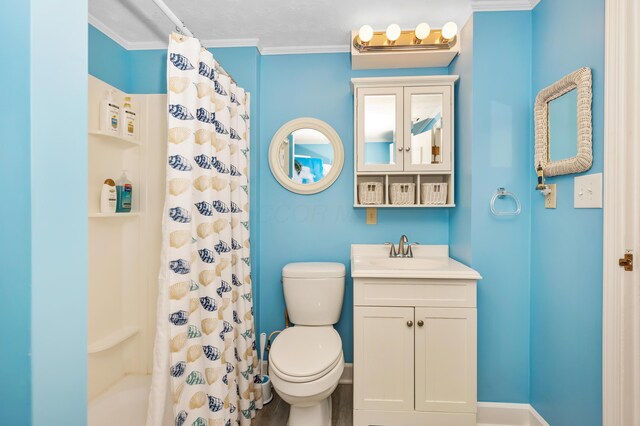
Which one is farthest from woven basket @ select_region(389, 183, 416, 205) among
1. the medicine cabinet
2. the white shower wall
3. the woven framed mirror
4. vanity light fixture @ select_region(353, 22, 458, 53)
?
the white shower wall

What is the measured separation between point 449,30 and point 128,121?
6.44 ft

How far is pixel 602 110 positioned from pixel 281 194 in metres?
1.83

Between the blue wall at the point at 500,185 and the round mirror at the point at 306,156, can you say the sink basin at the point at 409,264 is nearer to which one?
the blue wall at the point at 500,185

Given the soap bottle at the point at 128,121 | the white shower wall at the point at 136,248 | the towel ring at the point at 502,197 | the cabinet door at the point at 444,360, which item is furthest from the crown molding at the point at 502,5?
the soap bottle at the point at 128,121

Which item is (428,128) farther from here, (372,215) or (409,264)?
(409,264)

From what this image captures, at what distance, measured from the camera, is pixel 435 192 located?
223cm

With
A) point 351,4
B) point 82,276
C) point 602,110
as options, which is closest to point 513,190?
point 602,110

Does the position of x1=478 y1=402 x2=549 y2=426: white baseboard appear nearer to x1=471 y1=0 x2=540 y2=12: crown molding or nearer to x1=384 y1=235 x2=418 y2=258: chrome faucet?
x1=384 y1=235 x2=418 y2=258: chrome faucet

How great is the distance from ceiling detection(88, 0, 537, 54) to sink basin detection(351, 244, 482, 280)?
1.46 metres

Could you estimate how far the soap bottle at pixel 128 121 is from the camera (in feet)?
6.30

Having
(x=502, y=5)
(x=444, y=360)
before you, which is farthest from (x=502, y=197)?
(x=502, y=5)

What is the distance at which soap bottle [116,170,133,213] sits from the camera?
1973 mm

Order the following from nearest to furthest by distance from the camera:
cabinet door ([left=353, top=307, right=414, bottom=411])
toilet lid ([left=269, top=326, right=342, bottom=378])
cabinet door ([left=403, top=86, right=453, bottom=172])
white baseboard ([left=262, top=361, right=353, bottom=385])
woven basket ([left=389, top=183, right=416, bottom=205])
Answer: toilet lid ([left=269, top=326, right=342, bottom=378])
cabinet door ([left=353, top=307, right=414, bottom=411])
cabinet door ([left=403, top=86, right=453, bottom=172])
woven basket ([left=389, top=183, right=416, bottom=205])
white baseboard ([left=262, top=361, right=353, bottom=385])

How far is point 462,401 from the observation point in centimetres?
182
